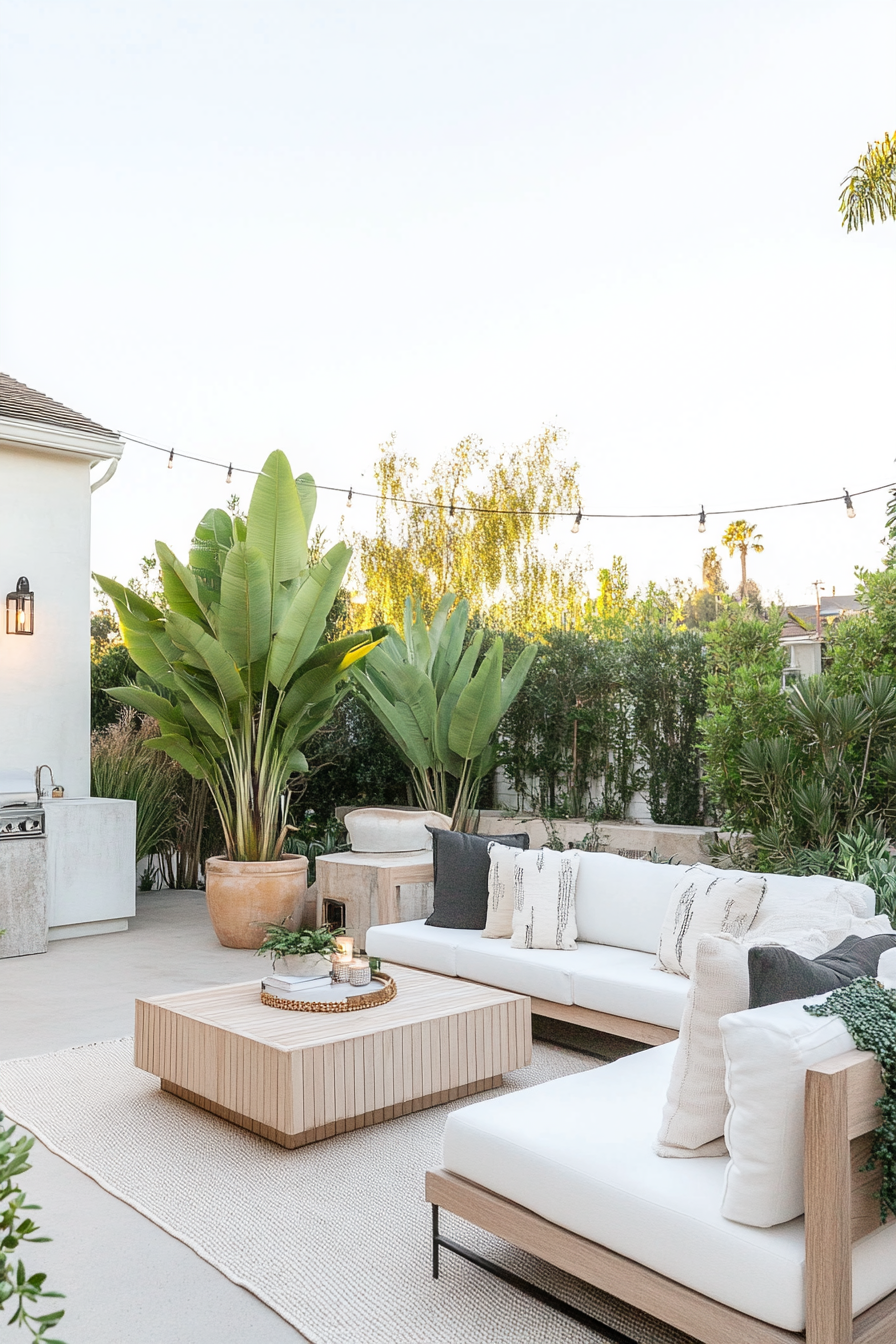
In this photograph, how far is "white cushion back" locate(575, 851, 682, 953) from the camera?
169 inches

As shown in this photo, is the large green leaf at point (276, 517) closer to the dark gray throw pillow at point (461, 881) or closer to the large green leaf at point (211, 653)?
the large green leaf at point (211, 653)

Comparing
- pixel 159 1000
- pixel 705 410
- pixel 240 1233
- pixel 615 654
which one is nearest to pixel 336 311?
pixel 705 410

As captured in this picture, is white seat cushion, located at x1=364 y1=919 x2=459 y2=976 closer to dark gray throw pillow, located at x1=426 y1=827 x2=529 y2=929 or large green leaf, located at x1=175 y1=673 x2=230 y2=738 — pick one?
dark gray throw pillow, located at x1=426 y1=827 x2=529 y2=929

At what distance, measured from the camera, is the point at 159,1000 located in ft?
12.4

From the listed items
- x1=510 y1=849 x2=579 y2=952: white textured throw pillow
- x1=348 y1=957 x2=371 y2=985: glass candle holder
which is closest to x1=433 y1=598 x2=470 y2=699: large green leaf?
x1=510 y1=849 x2=579 y2=952: white textured throw pillow

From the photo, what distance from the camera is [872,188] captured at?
609cm

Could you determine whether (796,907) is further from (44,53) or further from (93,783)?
(44,53)

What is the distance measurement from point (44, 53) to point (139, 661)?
3854mm

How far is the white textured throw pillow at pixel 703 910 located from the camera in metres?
3.69

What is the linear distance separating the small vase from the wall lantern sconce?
4170 millimetres

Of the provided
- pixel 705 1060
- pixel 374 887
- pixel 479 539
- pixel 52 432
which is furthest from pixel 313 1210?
pixel 479 539

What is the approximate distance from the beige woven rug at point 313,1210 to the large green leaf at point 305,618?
2.77 metres

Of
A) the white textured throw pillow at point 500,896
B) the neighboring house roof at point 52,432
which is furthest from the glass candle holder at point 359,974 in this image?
the neighboring house roof at point 52,432

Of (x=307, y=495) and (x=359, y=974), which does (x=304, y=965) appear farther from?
(x=307, y=495)
